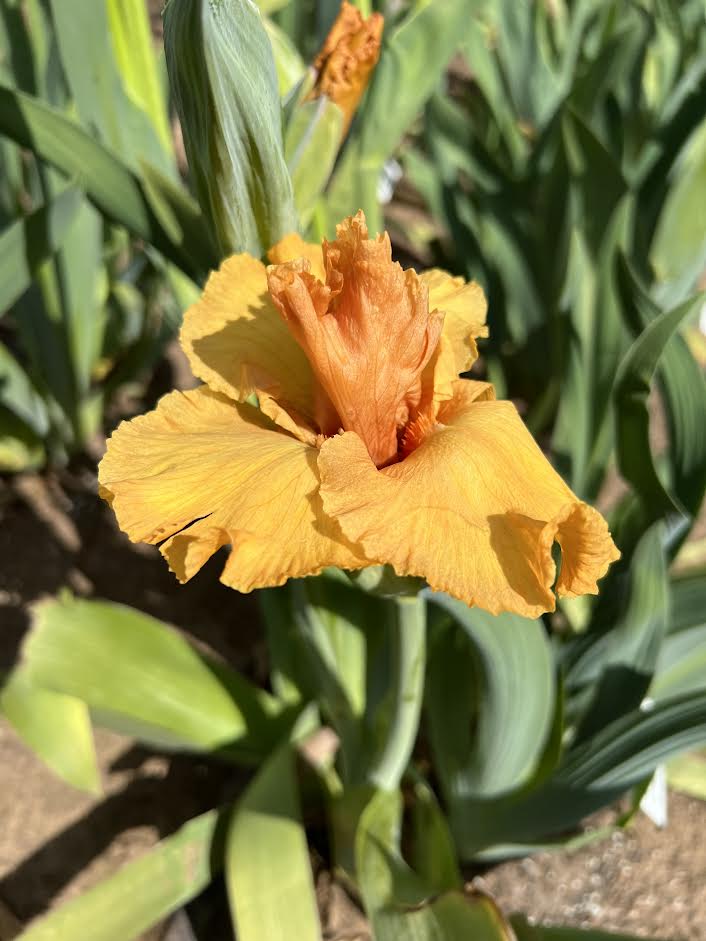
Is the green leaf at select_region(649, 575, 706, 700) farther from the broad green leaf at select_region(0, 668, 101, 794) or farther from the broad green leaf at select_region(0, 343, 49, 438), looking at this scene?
the broad green leaf at select_region(0, 343, 49, 438)

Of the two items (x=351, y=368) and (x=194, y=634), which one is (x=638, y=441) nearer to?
(x=351, y=368)

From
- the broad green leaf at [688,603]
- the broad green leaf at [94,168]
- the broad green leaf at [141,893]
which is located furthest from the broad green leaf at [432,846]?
the broad green leaf at [94,168]

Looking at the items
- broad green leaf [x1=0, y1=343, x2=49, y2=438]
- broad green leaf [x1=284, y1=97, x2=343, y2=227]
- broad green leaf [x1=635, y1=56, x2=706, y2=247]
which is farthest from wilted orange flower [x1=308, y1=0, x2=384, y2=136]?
broad green leaf [x1=0, y1=343, x2=49, y2=438]

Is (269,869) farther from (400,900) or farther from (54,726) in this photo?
(54,726)

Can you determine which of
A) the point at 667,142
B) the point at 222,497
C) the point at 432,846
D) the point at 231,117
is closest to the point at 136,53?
the point at 231,117

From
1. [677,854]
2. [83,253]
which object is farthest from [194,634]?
[677,854]

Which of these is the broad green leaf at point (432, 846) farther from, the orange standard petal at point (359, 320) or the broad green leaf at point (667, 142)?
the broad green leaf at point (667, 142)
